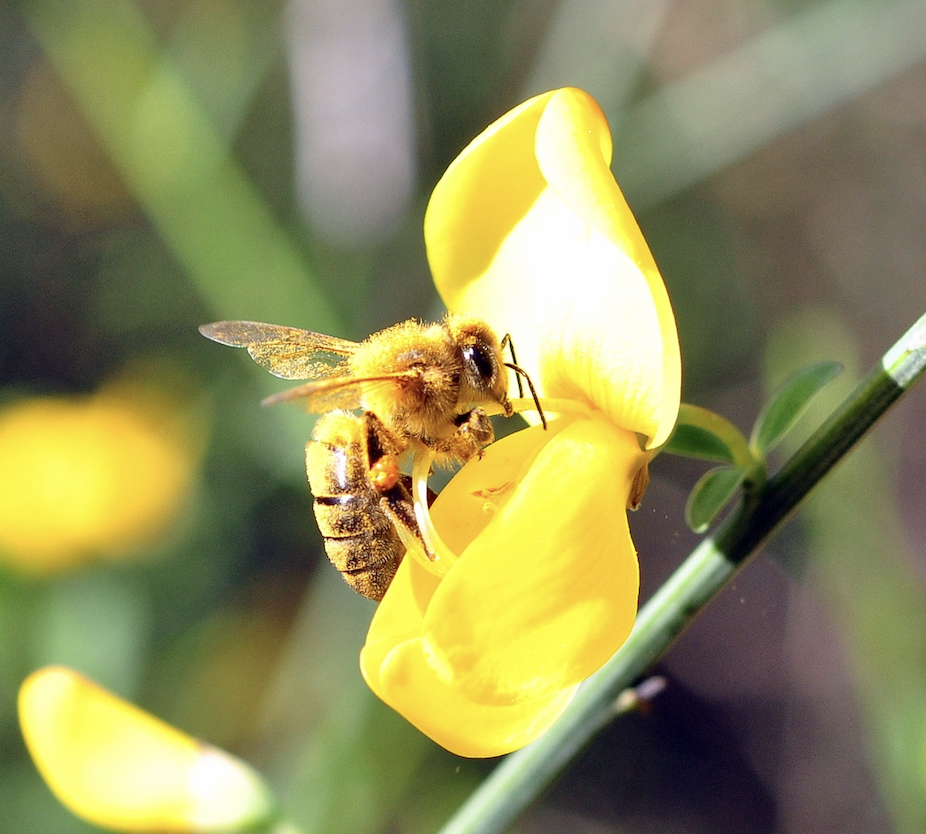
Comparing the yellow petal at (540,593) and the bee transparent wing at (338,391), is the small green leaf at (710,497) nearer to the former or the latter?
the yellow petal at (540,593)

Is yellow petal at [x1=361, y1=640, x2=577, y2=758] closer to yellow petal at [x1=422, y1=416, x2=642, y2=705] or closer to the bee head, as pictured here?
yellow petal at [x1=422, y1=416, x2=642, y2=705]

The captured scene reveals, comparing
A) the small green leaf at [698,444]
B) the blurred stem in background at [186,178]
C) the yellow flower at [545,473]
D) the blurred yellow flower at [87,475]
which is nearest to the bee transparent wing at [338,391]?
the yellow flower at [545,473]

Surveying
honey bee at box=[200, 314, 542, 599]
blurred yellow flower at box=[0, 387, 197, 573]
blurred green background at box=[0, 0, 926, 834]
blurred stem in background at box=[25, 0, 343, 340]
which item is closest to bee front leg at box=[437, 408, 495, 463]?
honey bee at box=[200, 314, 542, 599]

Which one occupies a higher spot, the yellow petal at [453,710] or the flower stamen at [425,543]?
the flower stamen at [425,543]

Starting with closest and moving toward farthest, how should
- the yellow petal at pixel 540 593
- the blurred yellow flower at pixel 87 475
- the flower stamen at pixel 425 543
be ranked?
the yellow petal at pixel 540 593
the flower stamen at pixel 425 543
the blurred yellow flower at pixel 87 475

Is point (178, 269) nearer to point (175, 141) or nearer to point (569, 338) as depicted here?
point (175, 141)

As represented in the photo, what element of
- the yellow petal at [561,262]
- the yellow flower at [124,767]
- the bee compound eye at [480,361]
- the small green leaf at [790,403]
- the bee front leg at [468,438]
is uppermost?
the yellow petal at [561,262]
